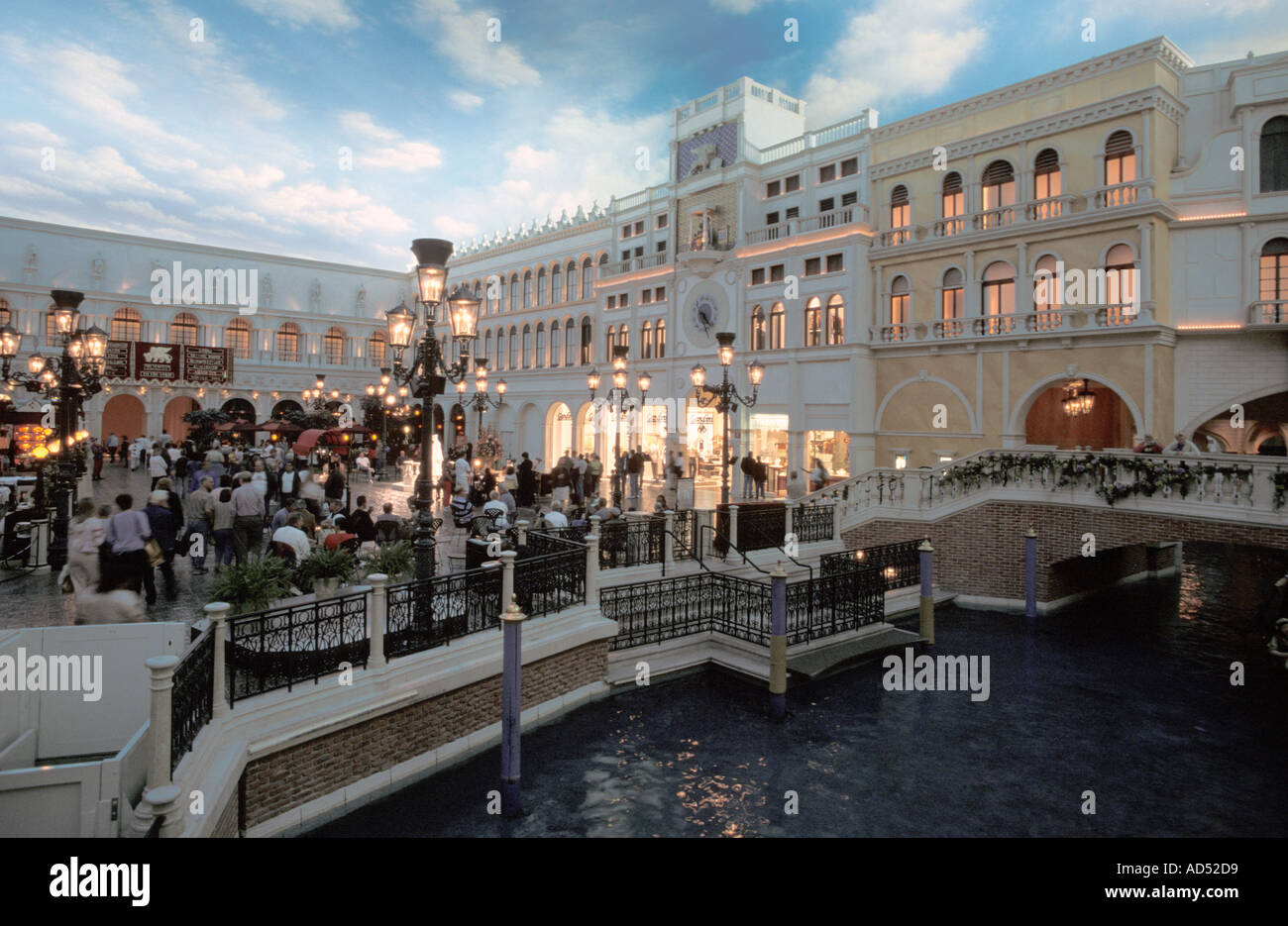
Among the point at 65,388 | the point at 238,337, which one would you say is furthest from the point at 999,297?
the point at 238,337

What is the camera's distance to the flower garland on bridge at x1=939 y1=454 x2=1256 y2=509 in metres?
13.1

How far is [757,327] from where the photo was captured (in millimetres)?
28312

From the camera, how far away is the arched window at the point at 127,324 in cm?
4284

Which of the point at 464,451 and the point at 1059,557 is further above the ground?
the point at 464,451

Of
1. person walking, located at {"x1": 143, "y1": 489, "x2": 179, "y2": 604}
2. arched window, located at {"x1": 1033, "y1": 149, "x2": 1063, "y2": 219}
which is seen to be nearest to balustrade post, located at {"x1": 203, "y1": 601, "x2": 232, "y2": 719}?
person walking, located at {"x1": 143, "y1": 489, "x2": 179, "y2": 604}

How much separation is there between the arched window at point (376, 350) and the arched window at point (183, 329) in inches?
416

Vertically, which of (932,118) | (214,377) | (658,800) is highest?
(932,118)

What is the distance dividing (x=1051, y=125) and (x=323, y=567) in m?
22.3

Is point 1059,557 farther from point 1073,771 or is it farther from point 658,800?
point 658,800

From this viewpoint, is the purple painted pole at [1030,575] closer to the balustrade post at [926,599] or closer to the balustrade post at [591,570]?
the balustrade post at [926,599]

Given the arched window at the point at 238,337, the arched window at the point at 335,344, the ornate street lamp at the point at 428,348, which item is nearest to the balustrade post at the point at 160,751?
the ornate street lamp at the point at 428,348

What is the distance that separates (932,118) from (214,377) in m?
40.7

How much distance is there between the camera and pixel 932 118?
2331 centimetres
